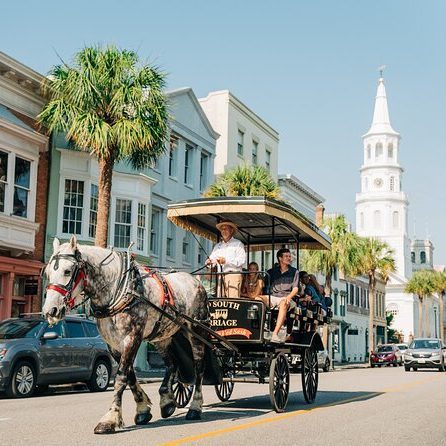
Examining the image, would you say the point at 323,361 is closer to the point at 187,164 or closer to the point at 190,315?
the point at 187,164

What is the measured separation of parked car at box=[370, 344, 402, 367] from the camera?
5071cm

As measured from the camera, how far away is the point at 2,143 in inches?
944

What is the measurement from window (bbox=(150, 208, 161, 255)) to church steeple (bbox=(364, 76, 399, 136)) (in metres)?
91.6

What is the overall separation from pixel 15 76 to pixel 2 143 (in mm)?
2805

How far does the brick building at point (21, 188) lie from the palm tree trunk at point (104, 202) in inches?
139

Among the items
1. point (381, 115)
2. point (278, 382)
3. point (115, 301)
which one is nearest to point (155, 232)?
point (278, 382)

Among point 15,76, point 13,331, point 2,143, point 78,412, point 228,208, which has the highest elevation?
point 15,76

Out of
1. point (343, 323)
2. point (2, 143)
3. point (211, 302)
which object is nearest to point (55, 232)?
point (2, 143)

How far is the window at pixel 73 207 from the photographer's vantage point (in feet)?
91.0

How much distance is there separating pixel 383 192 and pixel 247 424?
369 feet

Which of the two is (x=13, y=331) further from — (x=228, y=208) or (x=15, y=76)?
(x=15, y=76)

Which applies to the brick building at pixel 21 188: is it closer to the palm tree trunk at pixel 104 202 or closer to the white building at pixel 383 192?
the palm tree trunk at pixel 104 202

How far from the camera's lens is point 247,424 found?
9766 mm

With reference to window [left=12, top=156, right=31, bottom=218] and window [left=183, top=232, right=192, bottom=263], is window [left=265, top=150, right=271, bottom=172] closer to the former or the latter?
window [left=183, top=232, right=192, bottom=263]
